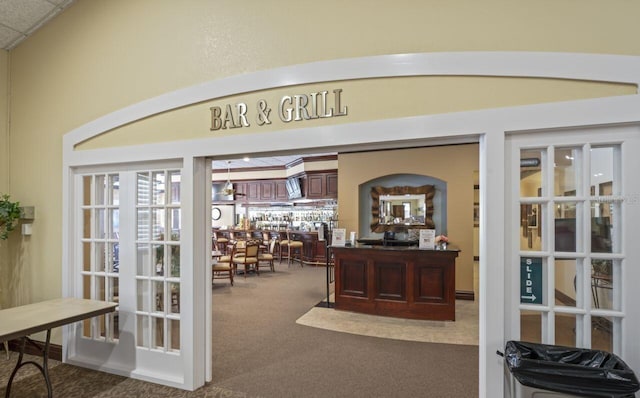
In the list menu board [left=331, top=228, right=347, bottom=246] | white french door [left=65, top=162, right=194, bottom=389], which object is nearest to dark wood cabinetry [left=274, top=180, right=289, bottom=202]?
menu board [left=331, top=228, right=347, bottom=246]

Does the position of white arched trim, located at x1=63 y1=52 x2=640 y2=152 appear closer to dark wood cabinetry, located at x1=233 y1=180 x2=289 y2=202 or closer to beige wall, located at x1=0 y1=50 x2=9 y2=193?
Answer: beige wall, located at x1=0 y1=50 x2=9 y2=193

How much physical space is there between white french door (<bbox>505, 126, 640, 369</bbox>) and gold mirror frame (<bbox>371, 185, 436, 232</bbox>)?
4.59 metres

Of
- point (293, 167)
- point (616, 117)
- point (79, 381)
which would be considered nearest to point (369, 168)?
point (293, 167)

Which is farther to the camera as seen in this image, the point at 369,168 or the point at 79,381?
the point at 369,168

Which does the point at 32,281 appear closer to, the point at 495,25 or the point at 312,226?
the point at 495,25

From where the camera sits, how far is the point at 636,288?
2027mm

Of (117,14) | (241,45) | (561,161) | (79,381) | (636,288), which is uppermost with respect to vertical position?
(117,14)

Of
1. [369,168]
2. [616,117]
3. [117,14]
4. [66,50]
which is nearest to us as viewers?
[616,117]

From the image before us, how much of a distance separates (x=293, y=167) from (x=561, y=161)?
9206mm

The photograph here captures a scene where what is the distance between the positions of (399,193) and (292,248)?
201 inches

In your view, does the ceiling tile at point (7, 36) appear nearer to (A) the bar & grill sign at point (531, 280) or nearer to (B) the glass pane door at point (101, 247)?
(B) the glass pane door at point (101, 247)

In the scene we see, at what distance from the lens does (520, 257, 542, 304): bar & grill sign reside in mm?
2226

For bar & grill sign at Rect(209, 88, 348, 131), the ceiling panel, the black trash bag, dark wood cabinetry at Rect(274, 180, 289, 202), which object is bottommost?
the black trash bag

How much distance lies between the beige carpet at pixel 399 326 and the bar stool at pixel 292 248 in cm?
482
